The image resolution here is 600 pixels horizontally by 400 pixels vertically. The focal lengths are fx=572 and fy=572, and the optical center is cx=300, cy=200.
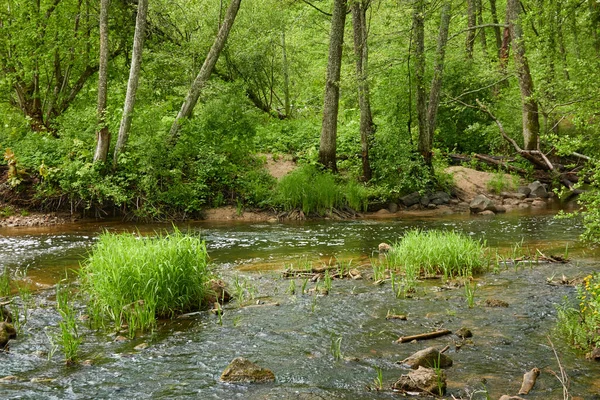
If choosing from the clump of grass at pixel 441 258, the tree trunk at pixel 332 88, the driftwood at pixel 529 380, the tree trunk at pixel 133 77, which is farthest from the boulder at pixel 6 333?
the tree trunk at pixel 332 88

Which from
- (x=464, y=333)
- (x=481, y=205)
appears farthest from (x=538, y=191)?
(x=464, y=333)

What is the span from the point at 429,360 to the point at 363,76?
12.5m

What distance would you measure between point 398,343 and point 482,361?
85 centimetres

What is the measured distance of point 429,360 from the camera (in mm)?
4824

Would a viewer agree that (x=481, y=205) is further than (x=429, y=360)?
Yes

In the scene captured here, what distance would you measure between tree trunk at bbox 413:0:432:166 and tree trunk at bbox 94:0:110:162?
8513 millimetres

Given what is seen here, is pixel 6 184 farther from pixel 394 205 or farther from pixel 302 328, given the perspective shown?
pixel 302 328

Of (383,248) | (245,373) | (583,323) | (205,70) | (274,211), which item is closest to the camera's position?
(245,373)

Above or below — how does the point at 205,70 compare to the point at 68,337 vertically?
above

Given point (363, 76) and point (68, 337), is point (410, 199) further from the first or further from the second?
point (68, 337)

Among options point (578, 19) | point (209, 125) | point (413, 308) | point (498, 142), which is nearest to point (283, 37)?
point (209, 125)

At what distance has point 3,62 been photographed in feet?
59.3

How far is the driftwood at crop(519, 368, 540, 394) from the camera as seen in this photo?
14.4ft

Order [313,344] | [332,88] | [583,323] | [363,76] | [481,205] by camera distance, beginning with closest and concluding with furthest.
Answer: [583,323], [313,344], [363,76], [481,205], [332,88]
